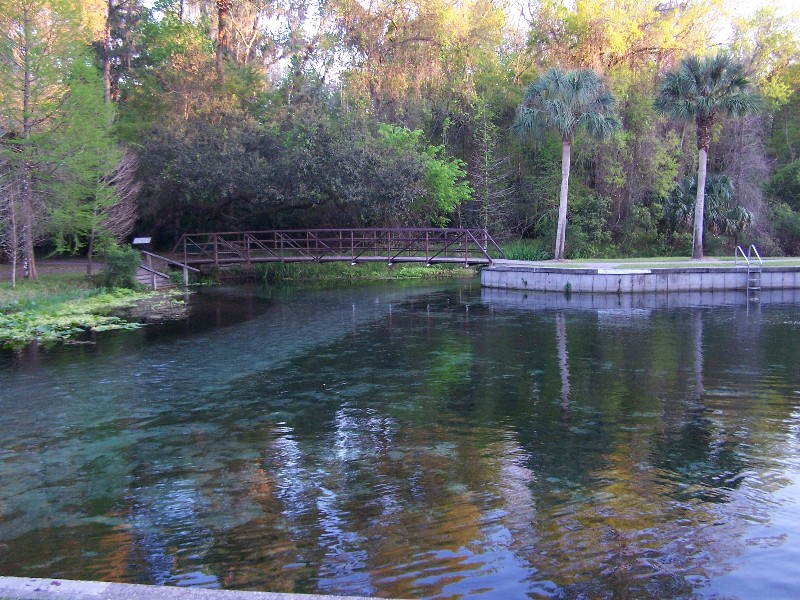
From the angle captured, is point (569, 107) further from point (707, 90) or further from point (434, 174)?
point (434, 174)

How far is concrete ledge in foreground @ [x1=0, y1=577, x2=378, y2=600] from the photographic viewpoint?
394 centimetres

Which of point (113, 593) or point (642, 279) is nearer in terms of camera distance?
point (113, 593)

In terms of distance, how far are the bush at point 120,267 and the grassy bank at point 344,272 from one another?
7.96 m

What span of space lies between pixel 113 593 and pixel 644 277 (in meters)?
24.3

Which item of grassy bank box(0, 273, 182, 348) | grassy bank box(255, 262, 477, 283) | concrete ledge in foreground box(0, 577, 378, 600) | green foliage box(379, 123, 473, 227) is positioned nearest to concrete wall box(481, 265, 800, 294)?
grassy bank box(255, 262, 477, 283)

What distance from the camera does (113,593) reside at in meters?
3.99

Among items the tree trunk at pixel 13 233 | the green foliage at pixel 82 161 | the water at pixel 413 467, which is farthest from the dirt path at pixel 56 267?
the water at pixel 413 467

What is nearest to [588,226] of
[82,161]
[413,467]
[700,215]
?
[700,215]

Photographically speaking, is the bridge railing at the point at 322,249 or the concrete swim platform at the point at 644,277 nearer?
the concrete swim platform at the point at 644,277

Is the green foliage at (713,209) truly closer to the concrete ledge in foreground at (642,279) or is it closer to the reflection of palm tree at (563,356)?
the concrete ledge in foreground at (642,279)

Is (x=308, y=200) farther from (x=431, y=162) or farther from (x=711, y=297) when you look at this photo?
(x=711, y=297)

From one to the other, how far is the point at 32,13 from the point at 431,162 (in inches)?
741

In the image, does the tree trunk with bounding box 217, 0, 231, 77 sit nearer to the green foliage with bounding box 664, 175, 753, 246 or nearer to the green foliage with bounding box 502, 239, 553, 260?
the green foliage with bounding box 502, 239, 553, 260

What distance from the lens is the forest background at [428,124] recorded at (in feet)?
107
